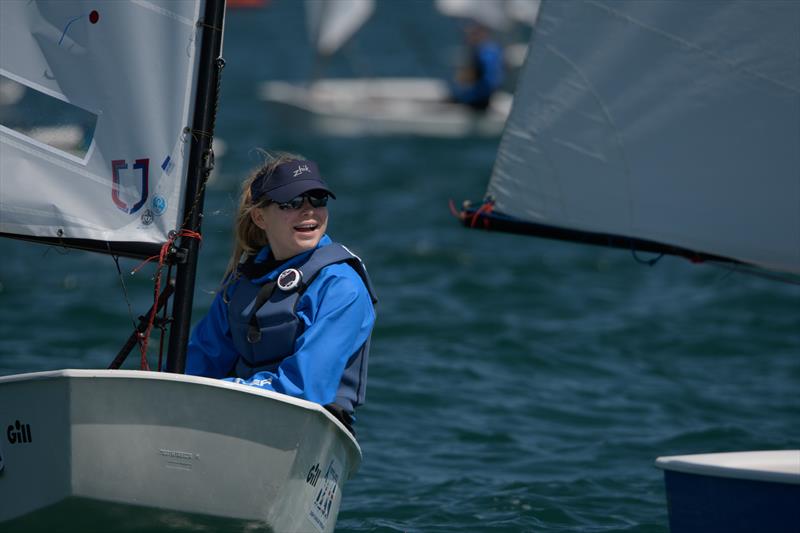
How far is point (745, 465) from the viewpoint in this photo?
10.3ft

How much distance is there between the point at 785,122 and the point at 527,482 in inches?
62.4

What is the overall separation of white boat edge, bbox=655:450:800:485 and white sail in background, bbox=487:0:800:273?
808mm

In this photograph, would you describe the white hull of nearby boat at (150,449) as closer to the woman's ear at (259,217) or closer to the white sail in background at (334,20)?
the woman's ear at (259,217)

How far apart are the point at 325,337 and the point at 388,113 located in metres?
13.4

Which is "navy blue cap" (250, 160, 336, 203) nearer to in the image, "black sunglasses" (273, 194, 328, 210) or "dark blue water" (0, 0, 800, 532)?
"black sunglasses" (273, 194, 328, 210)

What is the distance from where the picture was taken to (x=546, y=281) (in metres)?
9.05

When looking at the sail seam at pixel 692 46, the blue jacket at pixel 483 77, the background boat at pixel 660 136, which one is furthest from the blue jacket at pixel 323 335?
the blue jacket at pixel 483 77

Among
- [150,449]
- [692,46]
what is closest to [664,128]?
[692,46]

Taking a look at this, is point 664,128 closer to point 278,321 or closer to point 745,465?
point 745,465

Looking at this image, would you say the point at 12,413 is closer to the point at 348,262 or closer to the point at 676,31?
the point at 348,262

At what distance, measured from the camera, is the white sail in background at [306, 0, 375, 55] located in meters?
16.7

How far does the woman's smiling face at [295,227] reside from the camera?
319cm

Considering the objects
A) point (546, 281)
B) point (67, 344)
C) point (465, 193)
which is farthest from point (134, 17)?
point (465, 193)

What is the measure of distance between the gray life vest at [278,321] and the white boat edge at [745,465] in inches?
29.0
